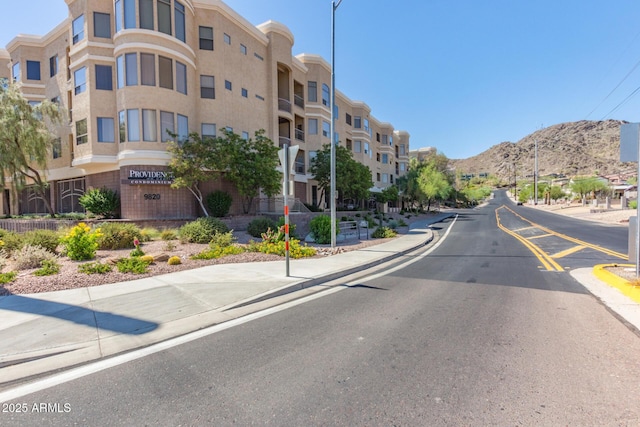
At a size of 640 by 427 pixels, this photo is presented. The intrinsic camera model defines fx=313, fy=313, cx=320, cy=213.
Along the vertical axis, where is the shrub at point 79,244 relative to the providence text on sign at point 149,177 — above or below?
below

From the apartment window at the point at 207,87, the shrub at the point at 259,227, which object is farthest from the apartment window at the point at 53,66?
the shrub at the point at 259,227

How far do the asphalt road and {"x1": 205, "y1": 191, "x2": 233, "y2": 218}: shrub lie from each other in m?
15.8

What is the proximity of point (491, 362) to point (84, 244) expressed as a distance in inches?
433

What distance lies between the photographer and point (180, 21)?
19922mm

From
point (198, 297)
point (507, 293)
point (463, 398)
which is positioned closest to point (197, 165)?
point (198, 297)

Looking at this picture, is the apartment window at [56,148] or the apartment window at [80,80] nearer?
the apartment window at [80,80]

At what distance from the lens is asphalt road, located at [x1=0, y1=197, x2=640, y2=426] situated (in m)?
2.71

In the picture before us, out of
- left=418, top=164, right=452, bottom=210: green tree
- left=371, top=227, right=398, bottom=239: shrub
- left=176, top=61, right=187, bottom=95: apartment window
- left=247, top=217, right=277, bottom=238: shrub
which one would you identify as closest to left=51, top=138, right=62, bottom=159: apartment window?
left=176, top=61, right=187, bottom=95: apartment window

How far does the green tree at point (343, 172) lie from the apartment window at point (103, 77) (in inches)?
651

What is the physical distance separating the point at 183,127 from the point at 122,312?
1747cm

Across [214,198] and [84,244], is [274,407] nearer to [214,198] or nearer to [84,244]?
[84,244]

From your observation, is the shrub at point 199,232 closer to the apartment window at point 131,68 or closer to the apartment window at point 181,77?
the apartment window at point 181,77

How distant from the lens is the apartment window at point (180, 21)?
19.6 metres

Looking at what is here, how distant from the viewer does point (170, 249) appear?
11445mm
